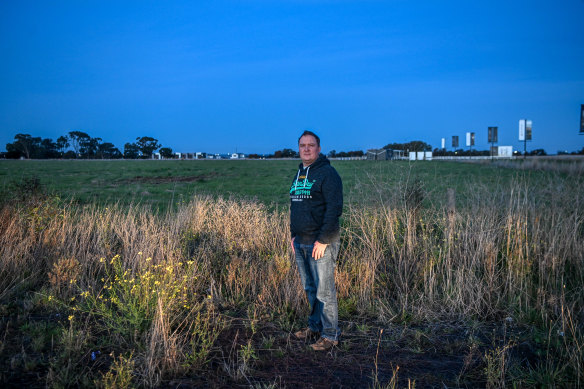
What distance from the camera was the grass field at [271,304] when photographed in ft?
12.1

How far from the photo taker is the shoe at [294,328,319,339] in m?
4.48

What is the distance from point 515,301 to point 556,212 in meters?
3.41

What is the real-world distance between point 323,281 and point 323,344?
695 millimetres

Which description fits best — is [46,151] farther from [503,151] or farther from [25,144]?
[503,151]

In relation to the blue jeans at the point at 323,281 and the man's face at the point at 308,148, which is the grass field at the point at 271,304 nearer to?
the blue jeans at the point at 323,281

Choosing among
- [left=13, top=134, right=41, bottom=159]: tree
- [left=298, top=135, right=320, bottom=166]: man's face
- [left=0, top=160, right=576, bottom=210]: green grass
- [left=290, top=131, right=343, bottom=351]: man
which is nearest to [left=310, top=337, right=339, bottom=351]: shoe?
[left=290, top=131, right=343, bottom=351]: man

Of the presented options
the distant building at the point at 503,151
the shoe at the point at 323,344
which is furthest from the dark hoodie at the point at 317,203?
the distant building at the point at 503,151

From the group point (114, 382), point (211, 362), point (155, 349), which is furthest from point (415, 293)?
point (114, 382)

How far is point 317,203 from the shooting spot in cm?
405

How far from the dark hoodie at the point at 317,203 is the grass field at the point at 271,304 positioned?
4.18 ft

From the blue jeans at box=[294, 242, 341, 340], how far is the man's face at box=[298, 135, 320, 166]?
92 cm

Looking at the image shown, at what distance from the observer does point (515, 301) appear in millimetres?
5523

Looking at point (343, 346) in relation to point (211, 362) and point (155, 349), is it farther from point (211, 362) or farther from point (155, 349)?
point (155, 349)

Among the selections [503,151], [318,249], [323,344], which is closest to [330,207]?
[318,249]
